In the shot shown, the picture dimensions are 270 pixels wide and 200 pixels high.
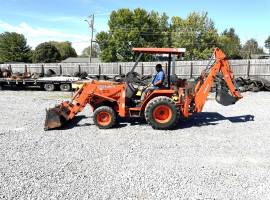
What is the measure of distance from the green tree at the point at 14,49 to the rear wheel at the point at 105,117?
66.4 metres

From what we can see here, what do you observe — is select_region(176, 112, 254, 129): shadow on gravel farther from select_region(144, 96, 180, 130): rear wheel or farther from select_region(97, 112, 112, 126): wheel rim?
select_region(97, 112, 112, 126): wheel rim

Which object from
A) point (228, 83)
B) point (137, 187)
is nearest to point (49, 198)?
point (137, 187)

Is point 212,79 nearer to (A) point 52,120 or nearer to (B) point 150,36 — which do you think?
(A) point 52,120

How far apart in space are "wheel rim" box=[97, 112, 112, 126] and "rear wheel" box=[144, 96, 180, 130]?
112 cm

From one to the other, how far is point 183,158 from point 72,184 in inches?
102

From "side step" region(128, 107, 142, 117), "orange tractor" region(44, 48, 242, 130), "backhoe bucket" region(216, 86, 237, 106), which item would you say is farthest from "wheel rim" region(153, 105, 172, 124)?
"backhoe bucket" region(216, 86, 237, 106)

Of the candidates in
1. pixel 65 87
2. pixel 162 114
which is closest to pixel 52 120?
pixel 162 114

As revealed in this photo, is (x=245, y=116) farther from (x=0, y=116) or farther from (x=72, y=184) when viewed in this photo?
(x=0, y=116)

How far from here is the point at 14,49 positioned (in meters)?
71.2

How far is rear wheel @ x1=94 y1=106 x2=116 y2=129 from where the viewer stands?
31.5ft

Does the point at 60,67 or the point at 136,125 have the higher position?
the point at 60,67

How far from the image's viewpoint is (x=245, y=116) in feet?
38.3

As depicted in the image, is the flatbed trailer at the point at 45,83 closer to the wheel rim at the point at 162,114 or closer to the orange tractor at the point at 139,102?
the orange tractor at the point at 139,102

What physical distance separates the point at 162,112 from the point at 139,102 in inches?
32.8
